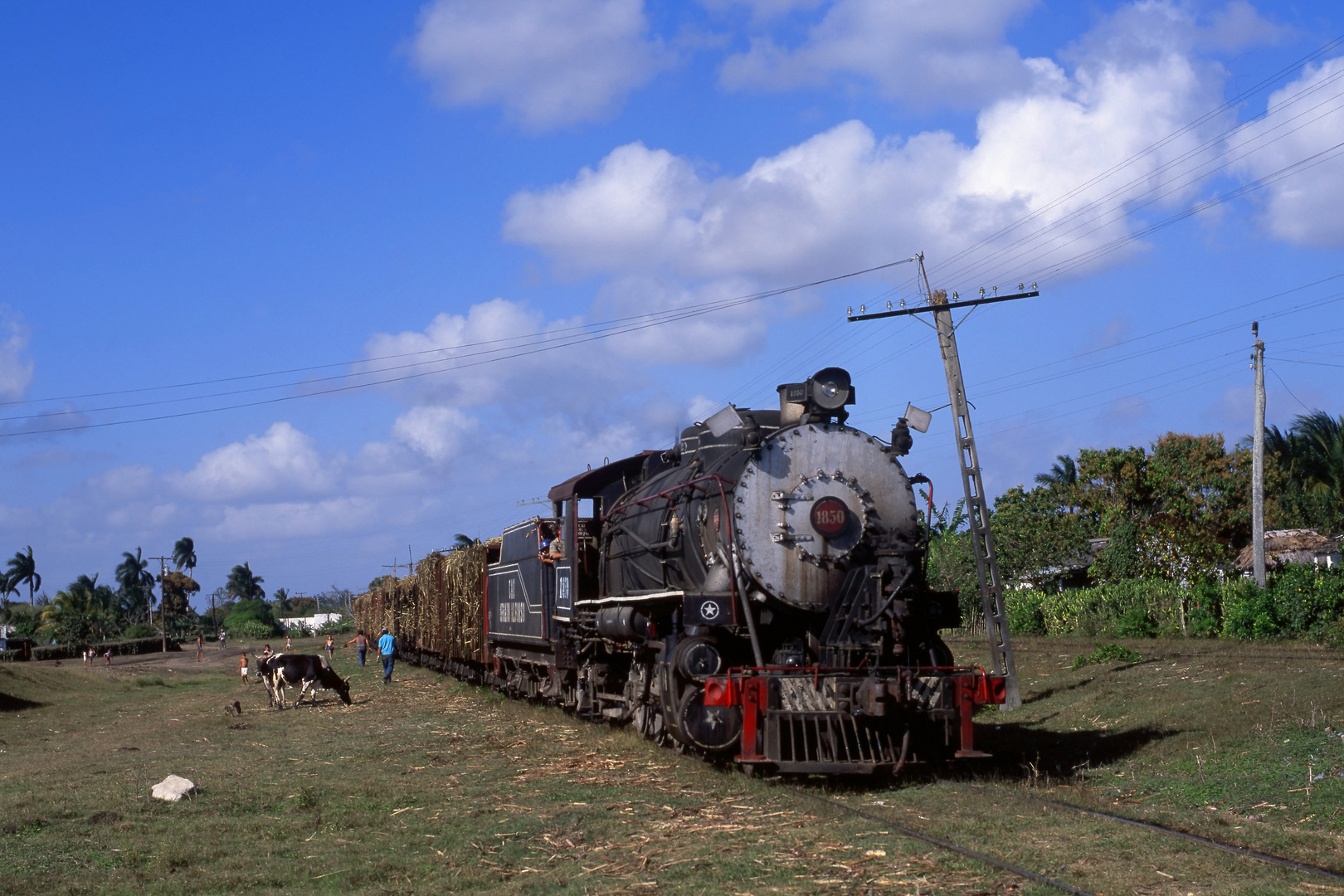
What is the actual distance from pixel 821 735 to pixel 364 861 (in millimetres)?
4443

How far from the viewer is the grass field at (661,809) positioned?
25.5ft

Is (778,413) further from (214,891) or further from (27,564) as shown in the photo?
(27,564)

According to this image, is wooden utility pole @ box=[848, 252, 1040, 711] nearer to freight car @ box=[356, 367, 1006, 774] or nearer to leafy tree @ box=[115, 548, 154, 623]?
freight car @ box=[356, 367, 1006, 774]

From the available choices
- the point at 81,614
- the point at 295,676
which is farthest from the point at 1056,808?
the point at 81,614

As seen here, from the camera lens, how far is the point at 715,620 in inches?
459

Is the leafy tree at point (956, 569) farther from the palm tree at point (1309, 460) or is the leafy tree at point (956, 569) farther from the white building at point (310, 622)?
the white building at point (310, 622)

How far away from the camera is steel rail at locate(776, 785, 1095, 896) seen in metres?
7.14

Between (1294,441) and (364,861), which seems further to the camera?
(1294,441)

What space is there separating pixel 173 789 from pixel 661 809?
4.80 metres

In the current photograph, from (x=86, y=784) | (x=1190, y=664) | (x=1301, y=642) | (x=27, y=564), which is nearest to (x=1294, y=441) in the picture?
(x=1301, y=642)

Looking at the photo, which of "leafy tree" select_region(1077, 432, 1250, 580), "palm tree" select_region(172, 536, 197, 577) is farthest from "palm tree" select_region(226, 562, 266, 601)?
"leafy tree" select_region(1077, 432, 1250, 580)

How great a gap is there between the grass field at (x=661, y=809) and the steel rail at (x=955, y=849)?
109mm

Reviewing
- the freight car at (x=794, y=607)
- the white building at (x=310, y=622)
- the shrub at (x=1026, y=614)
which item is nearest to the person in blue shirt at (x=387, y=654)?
the freight car at (x=794, y=607)

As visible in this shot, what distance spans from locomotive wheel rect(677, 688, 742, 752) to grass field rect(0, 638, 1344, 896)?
0.39m
